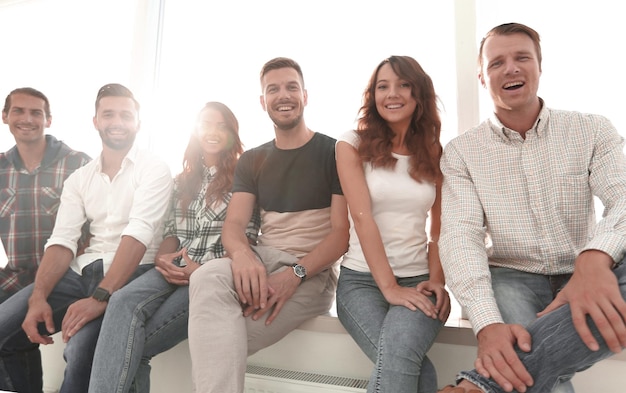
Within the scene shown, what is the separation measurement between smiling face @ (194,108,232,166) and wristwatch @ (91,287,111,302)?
66cm

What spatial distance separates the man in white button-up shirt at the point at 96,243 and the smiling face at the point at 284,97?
21.8 inches

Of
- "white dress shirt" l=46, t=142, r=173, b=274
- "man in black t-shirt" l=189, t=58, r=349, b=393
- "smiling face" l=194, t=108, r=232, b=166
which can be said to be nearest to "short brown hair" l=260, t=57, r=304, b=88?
"man in black t-shirt" l=189, t=58, r=349, b=393

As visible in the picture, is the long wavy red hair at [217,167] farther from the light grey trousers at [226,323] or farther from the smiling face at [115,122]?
the light grey trousers at [226,323]

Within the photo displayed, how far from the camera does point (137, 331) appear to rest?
159cm

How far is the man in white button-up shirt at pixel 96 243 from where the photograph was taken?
186 centimetres

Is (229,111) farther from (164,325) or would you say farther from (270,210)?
(164,325)

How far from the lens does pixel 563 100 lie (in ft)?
6.05

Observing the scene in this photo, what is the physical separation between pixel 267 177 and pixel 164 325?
2.13ft

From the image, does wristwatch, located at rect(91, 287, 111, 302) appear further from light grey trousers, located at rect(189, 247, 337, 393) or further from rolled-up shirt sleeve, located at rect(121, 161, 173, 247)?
light grey trousers, located at rect(189, 247, 337, 393)

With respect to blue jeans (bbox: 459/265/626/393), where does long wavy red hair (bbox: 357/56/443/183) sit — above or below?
above

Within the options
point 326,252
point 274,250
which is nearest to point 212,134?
point 274,250

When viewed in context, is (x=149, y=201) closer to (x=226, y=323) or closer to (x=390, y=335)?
(x=226, y=323)

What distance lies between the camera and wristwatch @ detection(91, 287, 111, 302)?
177 cm

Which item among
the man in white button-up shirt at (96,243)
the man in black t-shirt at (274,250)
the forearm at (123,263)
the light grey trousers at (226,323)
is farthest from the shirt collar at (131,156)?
the light grey trousers at (226,323)
